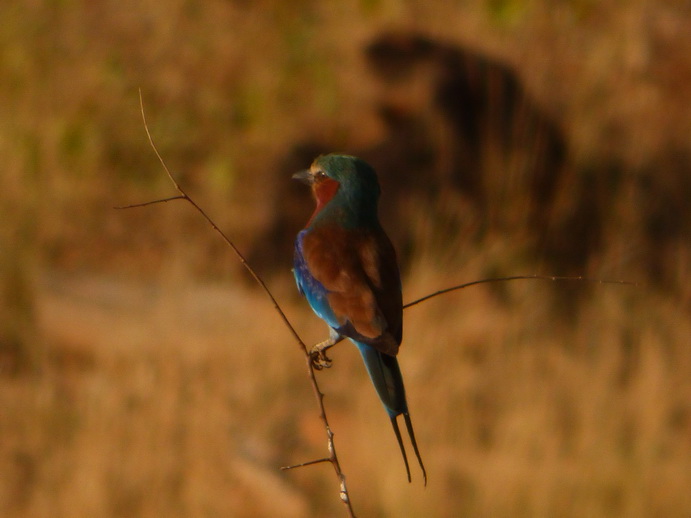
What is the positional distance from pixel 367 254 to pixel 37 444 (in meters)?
5.25

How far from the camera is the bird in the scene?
6.45ft

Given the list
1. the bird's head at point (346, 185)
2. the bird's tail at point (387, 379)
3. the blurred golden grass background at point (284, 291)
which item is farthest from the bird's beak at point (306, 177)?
the blurred golden grass background at point (284, 291)

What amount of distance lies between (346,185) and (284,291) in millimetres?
5604

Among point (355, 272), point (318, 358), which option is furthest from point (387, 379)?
point (318, 358)

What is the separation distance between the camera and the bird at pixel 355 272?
1.97 metres

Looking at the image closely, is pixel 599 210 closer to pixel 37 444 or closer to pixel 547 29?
pixel 547 29

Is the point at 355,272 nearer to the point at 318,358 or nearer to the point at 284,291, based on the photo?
the point at 318,358

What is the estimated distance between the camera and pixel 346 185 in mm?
2277

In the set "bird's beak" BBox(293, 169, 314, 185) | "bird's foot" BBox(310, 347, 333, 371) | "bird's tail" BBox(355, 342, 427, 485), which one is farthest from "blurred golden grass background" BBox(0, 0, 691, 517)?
"bird's tail" BBox(355, 342, 427, 485)

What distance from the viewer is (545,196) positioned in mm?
8453

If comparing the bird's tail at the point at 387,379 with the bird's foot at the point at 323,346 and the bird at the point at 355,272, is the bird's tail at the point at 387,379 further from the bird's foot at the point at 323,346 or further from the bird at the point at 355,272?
the bird's foot at the point at 323,346

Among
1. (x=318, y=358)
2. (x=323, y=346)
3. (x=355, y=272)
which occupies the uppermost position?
(x=355, y=272)

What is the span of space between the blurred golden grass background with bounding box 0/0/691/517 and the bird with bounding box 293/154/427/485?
397cm

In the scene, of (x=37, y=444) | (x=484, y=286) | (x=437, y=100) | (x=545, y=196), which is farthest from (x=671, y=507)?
(x=37, y=444)
